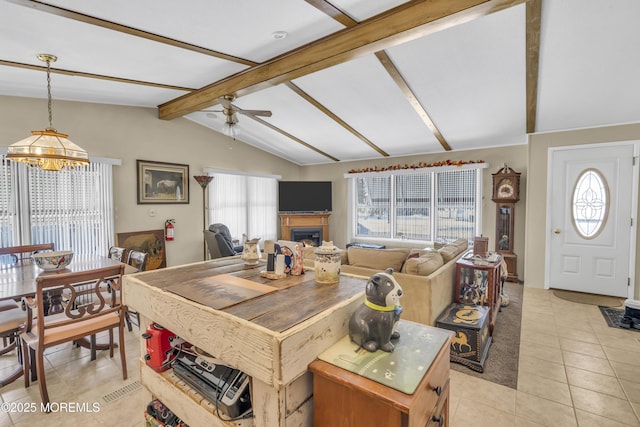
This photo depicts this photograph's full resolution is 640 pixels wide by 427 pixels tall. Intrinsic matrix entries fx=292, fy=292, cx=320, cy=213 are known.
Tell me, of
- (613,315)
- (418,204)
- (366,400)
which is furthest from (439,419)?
(418,204)

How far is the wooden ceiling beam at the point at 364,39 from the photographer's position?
215 centimetres

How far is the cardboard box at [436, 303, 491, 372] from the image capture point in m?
2.49

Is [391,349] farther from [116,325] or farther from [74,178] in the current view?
[74,178]

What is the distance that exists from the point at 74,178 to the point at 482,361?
208 inches

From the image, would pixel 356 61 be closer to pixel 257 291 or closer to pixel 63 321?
pixel 257 291

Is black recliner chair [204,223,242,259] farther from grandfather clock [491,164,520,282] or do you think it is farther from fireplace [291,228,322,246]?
grandfather clock [491,164,520,282]

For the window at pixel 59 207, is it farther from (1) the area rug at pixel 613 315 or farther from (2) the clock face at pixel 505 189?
(1) the area rug at pixel 613 315

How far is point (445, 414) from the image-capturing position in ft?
4.07

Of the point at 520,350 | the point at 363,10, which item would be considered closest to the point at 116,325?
the point at 363,10

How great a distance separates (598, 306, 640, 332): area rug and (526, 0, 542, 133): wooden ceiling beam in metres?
2.64

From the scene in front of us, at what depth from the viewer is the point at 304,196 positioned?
22.4ft

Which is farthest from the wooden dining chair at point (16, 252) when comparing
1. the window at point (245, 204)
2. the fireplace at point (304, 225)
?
the fireplace at point (304, 225)

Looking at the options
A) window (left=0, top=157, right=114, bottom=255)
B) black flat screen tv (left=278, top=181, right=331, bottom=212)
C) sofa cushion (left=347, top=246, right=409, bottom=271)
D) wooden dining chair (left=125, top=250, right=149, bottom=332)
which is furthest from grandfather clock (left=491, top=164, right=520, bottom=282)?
window (left=0, top=157, right=114, bottom=255)

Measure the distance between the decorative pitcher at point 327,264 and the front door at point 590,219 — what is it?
4563mm
